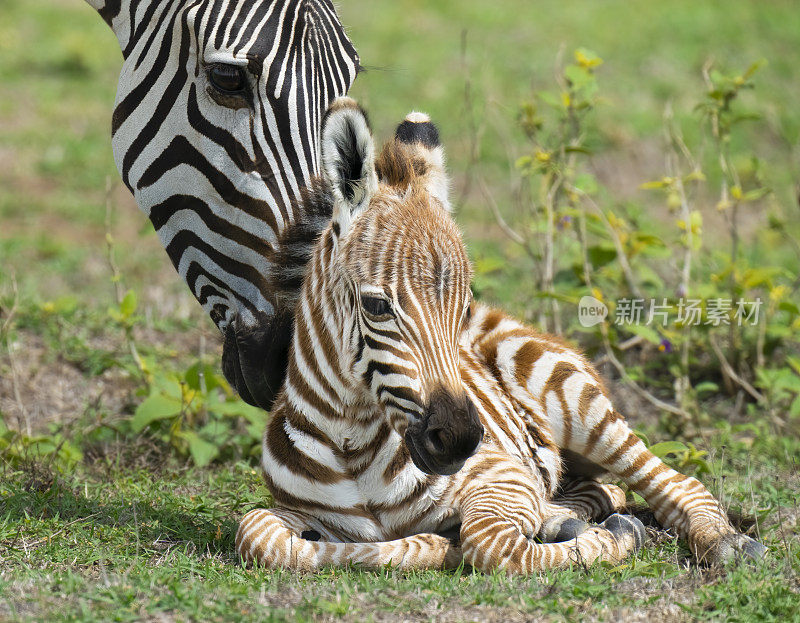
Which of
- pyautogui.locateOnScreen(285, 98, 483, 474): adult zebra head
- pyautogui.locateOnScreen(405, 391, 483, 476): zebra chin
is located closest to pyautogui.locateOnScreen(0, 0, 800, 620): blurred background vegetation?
pyautogui.locateOnScreen(285, 98, 483, 474): adult zebra head

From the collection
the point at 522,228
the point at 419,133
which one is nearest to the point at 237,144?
the point at 419,133

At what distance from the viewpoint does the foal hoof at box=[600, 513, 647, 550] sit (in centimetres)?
456

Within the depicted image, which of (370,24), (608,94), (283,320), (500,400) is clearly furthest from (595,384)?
(370,24)

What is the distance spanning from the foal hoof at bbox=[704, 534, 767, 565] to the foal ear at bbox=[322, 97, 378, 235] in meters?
2.19

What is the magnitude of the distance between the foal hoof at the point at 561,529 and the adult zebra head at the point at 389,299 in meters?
0.93

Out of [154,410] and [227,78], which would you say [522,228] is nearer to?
[154,410]

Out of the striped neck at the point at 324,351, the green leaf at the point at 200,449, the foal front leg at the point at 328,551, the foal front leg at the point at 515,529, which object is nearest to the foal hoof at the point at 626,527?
the foal front leg at the point at 515,529

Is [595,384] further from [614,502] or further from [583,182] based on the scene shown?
[583,182]

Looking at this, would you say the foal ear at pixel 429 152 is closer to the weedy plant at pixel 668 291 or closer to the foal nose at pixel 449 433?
the foal nose at pixel 449 433

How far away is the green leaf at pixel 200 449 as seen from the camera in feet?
20.0

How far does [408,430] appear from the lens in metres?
3.89

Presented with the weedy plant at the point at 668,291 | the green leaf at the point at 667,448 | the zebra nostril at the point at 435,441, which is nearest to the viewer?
the zebra nostril at the point at 435,441

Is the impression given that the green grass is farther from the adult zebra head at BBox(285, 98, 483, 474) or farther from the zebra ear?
the zebra ear

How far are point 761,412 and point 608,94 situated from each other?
379 inches
